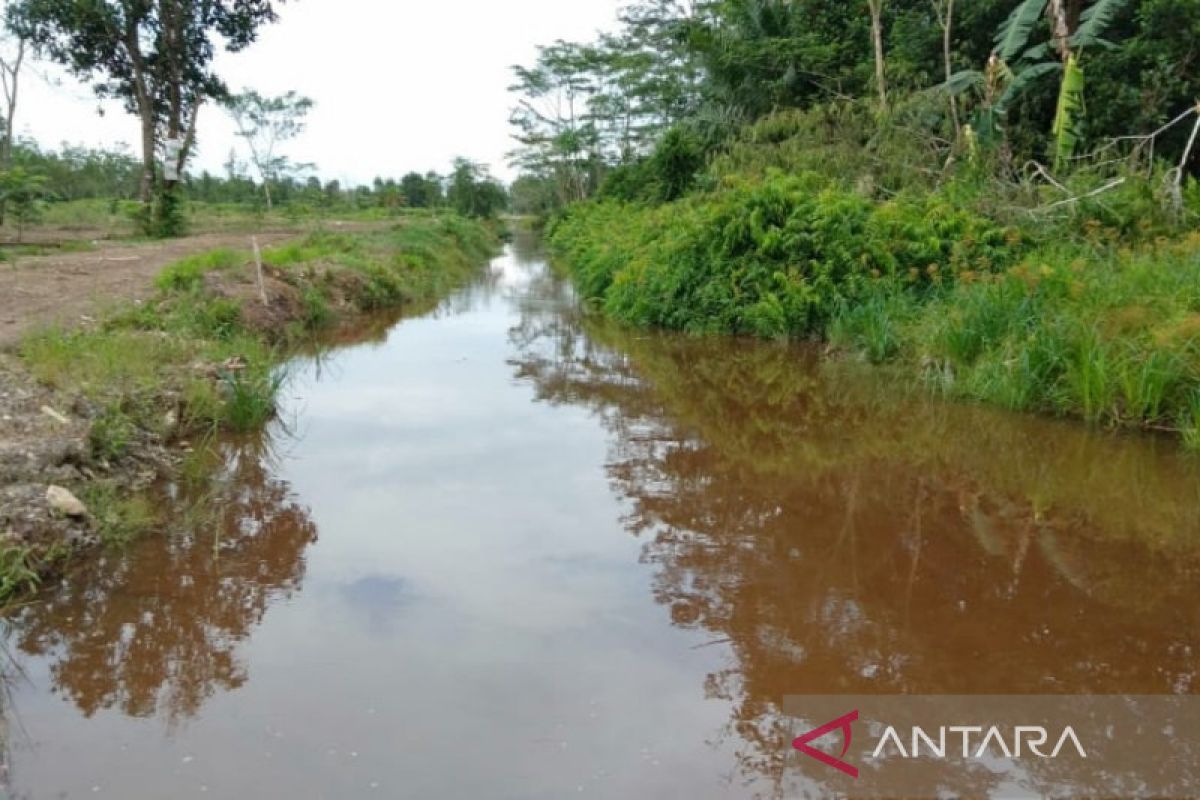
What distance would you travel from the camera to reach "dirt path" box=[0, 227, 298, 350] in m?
8.24

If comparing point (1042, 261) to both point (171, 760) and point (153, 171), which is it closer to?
point (171, 760)

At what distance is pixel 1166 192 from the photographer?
928 cm

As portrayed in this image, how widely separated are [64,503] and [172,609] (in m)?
0.98

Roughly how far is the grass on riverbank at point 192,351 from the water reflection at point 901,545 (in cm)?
288

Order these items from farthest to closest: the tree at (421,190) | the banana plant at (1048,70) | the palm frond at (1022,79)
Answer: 1. the tree at (421,190)
2. the palm frond at (1022,79)
3. the banana plant at (1048,70)

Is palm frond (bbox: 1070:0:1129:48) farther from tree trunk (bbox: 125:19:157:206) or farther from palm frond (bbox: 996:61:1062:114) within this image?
tree trunk (bbox: 125:19:157:206)

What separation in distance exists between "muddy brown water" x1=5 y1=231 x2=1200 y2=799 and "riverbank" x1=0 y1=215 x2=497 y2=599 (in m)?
0.29

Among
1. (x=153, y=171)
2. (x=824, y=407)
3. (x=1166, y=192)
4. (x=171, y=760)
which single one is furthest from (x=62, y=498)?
(x=153, y=171)

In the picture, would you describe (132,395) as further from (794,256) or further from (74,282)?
(794,256)

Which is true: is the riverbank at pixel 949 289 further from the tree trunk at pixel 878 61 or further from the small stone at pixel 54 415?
the small stone at pixel 54 415

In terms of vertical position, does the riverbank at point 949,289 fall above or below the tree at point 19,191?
below

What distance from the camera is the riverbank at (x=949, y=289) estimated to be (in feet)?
22.4

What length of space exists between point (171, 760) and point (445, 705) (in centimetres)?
91

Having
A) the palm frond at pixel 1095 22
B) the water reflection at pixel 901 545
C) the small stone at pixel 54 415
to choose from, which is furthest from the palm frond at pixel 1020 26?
the small stone at pixel 54 415
